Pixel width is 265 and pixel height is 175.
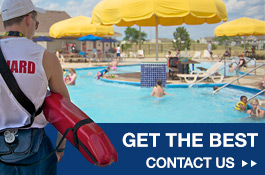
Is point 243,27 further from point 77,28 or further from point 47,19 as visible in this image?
point 47,19

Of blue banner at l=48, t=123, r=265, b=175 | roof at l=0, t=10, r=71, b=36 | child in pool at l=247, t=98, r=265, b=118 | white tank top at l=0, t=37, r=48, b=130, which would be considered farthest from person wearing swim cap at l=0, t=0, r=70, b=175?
roof at l=0, t=10, r=71, b=36

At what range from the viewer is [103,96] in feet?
29.0

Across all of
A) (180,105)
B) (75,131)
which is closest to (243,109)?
(180,105)

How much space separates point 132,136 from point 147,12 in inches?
278

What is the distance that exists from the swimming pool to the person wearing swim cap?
499 cm

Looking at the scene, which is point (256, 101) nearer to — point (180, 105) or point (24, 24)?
point (180, 105)

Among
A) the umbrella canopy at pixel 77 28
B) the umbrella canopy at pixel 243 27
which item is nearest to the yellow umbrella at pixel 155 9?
the umbrella canopy at pixel 77 28

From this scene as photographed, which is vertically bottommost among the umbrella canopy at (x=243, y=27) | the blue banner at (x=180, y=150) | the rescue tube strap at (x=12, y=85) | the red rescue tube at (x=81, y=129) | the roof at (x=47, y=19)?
the blue banner at (x=180, y=150)

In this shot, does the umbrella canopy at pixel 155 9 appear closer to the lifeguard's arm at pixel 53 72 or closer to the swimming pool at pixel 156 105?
the swimming pool at pixel 156 105

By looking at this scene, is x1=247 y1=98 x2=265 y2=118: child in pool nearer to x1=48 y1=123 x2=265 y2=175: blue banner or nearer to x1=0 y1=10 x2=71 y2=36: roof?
x1=48 y1=123 x2=265 y2=175: blue banner

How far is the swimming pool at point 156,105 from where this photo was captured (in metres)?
6.57

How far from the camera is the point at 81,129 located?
1.38m

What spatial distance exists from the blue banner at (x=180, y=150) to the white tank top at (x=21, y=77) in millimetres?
1235

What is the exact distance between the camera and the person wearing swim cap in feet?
4.39
